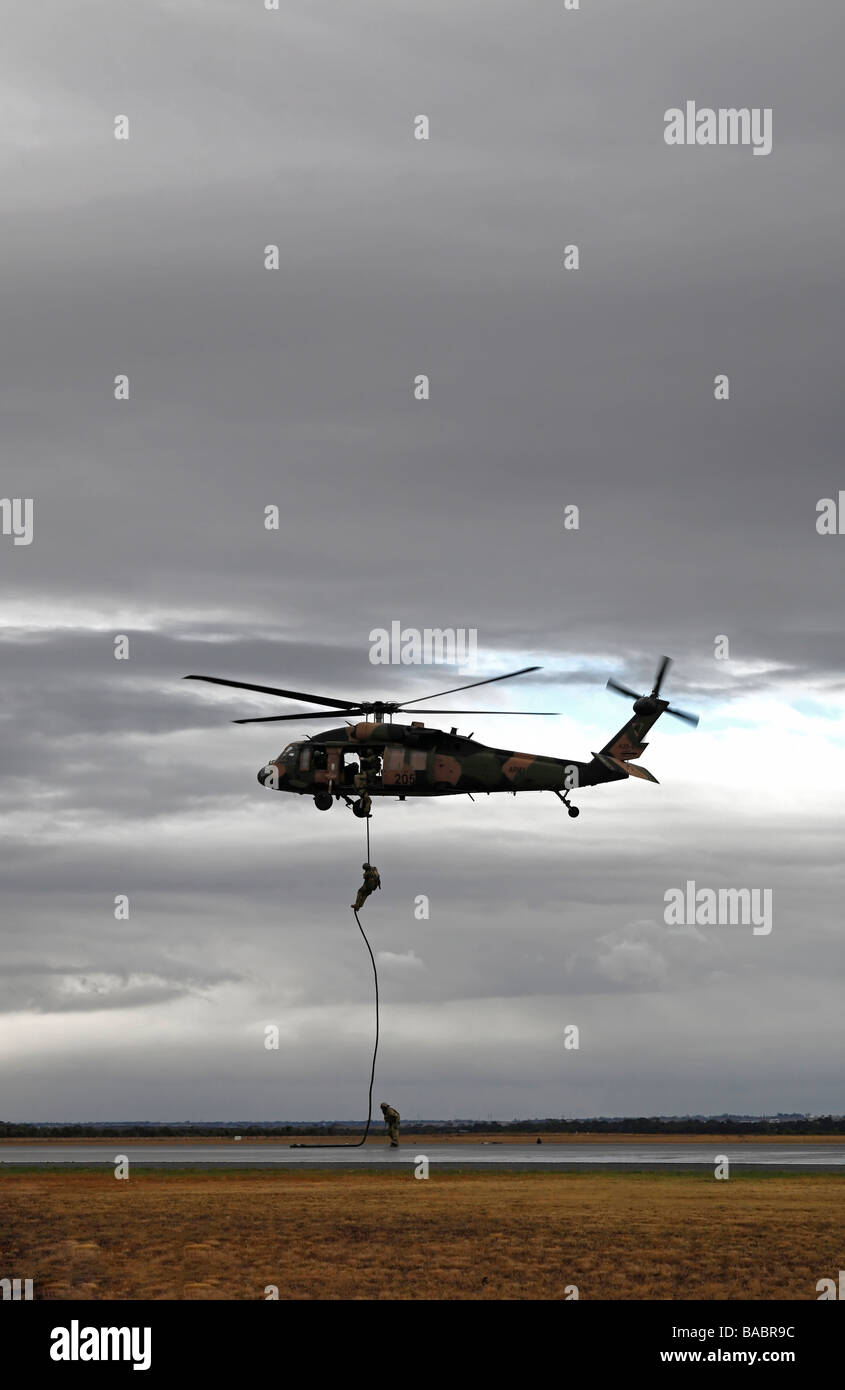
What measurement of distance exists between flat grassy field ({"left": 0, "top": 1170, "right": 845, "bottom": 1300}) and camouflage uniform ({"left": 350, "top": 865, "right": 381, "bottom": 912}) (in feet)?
36.0

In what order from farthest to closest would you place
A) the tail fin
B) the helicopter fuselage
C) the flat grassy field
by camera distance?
the tail fin < the helicopter fuselage < the flat grassy field

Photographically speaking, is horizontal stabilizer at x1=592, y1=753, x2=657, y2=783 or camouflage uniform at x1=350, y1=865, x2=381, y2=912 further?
horizontal stabilizer at x1=592, y1=753, x2=657, y2=783

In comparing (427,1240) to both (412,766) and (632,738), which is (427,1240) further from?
(632,738)

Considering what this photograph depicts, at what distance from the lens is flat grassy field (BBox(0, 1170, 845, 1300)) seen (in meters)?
44.7

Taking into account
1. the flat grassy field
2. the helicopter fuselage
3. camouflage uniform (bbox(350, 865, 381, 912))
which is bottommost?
the flat grassy field

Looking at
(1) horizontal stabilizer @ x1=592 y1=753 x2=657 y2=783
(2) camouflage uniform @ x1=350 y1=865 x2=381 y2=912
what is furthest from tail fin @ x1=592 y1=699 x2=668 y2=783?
(2) camouflage uniform @ x1=350 y1=865 x2=381 y2=912

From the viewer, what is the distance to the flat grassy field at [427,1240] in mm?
44719

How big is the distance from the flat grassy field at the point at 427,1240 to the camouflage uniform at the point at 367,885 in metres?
11.0

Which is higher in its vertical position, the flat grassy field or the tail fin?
the tail fin

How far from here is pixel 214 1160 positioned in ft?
263

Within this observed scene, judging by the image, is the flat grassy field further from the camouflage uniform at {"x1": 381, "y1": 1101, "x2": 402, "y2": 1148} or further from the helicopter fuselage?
the helicopter fuselage

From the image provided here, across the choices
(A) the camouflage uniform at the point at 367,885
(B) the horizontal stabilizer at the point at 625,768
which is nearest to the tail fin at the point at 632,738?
(B) the horizontal stabilizer at the point at 625,768
